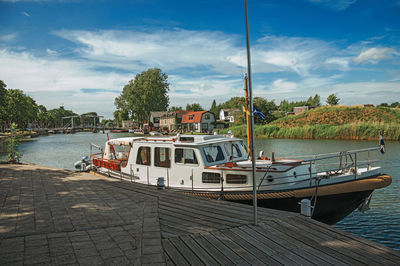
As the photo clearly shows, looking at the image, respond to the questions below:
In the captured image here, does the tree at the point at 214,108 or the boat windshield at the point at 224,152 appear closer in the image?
the boat windshield at the point at 224,152

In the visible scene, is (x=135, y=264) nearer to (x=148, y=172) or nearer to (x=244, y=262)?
(x=244, y=262)

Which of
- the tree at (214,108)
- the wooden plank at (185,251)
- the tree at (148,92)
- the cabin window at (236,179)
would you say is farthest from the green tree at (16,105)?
the wooden plank at (185,251)

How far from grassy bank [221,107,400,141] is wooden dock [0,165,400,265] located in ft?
120

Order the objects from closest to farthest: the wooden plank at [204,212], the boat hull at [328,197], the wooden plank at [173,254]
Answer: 1. the wooden plank at [173,254]
2. the wooden plank at [204,212]
3. the boat hull at [328,197]

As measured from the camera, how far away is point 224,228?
5352 millimetres

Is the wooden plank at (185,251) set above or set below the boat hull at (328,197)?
above

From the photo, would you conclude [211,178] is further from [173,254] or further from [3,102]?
[3,102]

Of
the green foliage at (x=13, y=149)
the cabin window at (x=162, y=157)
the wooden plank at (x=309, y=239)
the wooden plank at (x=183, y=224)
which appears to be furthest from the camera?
the green foliage at (x=13, y=149)

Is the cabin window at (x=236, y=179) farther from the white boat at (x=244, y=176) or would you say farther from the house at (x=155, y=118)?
the house at (x=155, y=118)

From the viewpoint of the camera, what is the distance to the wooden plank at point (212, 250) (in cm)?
412

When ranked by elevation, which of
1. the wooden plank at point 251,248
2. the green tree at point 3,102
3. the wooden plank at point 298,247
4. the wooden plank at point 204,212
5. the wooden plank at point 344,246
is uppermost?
the green tree at point 3,102

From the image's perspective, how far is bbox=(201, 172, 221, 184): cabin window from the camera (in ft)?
32.8

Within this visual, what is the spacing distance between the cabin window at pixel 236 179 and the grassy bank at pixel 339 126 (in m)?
33.5

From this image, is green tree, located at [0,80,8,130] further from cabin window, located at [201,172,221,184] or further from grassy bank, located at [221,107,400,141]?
cabin window, located at [201,172,221,184]
